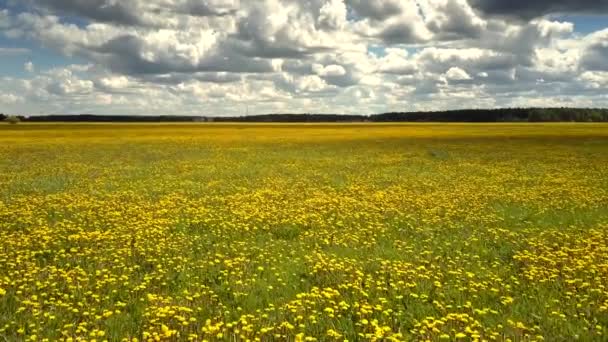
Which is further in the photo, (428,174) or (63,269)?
(428,174)

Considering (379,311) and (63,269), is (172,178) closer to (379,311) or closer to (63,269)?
(63,269)

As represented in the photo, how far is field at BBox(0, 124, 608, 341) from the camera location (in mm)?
6957

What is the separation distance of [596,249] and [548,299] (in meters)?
3.51

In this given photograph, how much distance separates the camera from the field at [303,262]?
22.8 ft

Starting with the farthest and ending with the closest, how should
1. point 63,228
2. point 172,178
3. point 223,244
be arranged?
point 172,178
point 63,228
point 223,244

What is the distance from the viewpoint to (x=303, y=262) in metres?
9.98

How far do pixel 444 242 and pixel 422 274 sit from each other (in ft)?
9.14

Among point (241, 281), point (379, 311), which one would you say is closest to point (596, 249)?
point (379, 311)

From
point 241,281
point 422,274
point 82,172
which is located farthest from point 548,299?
point 82,172

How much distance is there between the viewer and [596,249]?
10.5 metres

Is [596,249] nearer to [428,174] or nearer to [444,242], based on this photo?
[444,242]

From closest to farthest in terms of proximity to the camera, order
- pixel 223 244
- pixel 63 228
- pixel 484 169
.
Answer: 1. pixel 223 244
2. pixel 63 228
3. pixel 484 169

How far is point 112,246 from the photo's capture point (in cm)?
1092

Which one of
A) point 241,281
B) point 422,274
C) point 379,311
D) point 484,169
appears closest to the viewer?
point 379,311
